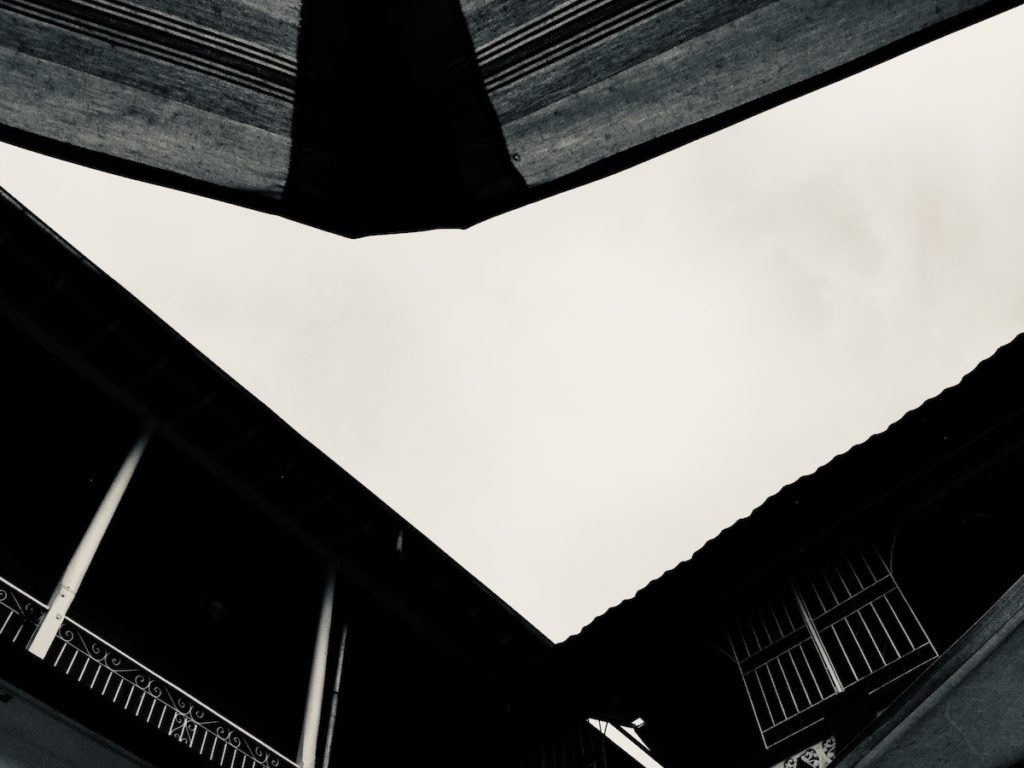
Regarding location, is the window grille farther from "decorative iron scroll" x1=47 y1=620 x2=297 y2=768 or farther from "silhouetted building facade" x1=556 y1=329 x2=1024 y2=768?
"decorative iron scroll" x1=47 y1=620 x2=297 y2=768

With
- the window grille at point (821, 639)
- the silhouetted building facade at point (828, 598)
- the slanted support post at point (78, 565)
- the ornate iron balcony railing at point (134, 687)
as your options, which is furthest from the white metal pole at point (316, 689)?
the window grille at point (821, 639)

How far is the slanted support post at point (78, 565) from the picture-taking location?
6809 mm

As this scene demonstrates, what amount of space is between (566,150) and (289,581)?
1026cm

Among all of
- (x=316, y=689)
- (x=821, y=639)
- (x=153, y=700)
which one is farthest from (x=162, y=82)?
(x=316, y=689)

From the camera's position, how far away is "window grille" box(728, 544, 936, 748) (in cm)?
786

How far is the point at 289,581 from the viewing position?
420 inches

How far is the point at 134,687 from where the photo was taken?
747 cm

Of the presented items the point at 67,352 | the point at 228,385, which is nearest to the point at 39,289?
the point at 67,352

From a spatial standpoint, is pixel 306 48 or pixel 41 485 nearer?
pixel 306 48

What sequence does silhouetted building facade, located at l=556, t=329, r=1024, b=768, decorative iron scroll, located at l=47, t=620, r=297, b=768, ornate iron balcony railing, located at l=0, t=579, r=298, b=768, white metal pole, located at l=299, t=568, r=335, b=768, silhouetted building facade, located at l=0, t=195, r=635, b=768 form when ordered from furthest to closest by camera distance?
silhouetted building facade, located at l=0, t=195, r=635, b=768 → white metal pole, located at l=299, t=568, r=335, b=768 → silhouetted building facade, located at l=556, t=329, r=1024, b=768 → decorative iron scroll, located at l=47, t=620, r=297, b=768 → ornate iron balcony railing, located at l=0, t=579, r=298, b=768

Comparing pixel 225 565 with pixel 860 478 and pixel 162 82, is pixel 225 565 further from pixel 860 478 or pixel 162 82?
pixel 162 82

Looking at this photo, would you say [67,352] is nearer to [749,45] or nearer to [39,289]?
[39,289]

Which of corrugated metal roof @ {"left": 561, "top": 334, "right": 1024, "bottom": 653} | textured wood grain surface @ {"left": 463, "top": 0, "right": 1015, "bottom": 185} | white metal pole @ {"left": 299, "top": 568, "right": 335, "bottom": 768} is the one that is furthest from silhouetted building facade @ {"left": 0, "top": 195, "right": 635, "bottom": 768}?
textured wood grain surface @ {"left": 463, "top": 0, "right": 1015, "bottom": 185}

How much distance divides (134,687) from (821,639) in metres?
5.96
